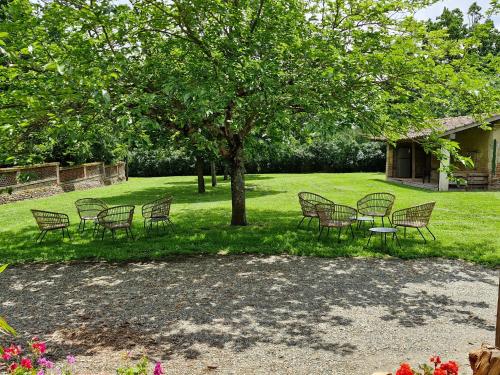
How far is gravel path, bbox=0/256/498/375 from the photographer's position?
5227mm

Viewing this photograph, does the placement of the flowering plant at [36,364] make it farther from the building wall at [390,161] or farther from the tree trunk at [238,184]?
the building wall at [390,161]

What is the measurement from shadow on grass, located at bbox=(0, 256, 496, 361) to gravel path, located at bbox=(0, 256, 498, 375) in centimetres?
2

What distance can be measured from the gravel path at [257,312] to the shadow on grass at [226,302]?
2cm

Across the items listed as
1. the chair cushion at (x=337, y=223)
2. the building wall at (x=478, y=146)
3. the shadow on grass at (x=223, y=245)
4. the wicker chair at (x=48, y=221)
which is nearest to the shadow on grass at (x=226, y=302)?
the shadow on grass at (x=223, y=245)

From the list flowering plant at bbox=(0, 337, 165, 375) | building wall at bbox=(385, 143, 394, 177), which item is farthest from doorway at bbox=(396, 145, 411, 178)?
flowering plant at bbox=(0, 337, 165, 375)

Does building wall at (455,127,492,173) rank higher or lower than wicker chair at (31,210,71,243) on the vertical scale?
higher

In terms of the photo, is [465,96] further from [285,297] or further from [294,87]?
[285,297]

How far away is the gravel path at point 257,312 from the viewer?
523 centimetres

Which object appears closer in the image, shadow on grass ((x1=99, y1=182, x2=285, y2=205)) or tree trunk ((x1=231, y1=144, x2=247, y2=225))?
tree trunk ((x1=231, y1=144, x2=247, y2=225))

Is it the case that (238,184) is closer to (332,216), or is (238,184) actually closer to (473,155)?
(332,216)

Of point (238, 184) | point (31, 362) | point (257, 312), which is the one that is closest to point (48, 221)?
point (238, 184)

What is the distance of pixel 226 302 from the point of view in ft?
23.4

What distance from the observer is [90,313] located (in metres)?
6.75

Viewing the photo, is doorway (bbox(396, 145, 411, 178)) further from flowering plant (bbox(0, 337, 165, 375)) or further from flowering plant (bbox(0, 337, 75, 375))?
flowering plant (bbox(0, 337, 75, 375))
